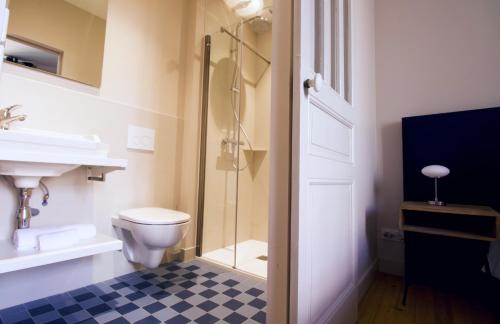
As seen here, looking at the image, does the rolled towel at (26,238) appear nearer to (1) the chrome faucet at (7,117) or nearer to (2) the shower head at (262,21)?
(1) the chrome faucet at (7,117)

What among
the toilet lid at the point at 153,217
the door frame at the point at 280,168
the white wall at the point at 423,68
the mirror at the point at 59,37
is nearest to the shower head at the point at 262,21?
the white wall at the point at 423,68

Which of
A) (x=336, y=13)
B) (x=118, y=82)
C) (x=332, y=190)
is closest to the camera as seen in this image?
(x=332, y=190)

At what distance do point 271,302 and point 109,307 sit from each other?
0.94 meters

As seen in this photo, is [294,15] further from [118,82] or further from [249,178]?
[249,178]

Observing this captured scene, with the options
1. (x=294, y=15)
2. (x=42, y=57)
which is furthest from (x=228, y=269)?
(x=42, y=57)

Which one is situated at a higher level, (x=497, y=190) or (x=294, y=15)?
(x=294, y=15)

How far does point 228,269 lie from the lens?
174 cm

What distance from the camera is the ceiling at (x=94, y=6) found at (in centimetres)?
142

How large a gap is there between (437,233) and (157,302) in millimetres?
1568

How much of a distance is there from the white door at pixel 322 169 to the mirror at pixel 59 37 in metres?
1.34

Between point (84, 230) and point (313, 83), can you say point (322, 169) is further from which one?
point (84, 230)

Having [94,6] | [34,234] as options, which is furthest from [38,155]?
[94,6]

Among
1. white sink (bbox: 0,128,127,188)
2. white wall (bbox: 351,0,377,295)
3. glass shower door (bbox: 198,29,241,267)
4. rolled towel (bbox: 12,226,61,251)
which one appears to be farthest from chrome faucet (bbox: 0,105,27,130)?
white wall (bbox: 351,0,377,295)

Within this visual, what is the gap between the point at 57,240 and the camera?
1115mm
